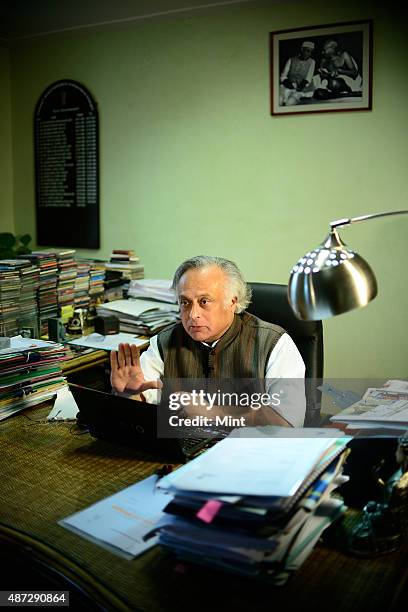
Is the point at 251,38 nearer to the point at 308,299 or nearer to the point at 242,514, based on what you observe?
the point at 308,299

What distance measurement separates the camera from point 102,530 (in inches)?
49.4

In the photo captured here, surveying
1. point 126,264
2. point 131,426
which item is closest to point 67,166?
point 126,264

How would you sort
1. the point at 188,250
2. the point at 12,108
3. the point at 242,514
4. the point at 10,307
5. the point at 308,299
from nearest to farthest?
the point at 242,514 < the point at 308,299 < the point at 10,307 < the point at 188,250 < the point at 12,108

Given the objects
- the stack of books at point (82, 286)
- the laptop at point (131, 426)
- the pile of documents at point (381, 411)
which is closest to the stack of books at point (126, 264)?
the stack of books at point (82, 286)

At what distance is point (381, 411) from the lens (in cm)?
156

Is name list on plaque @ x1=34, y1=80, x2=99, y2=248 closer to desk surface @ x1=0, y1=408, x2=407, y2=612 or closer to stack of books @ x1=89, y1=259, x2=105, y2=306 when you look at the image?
stack of books @ x1=89, y1=259, x2=105, y2=306

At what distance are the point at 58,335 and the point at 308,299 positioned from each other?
2.02 meters

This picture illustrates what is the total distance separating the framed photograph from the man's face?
1.33 meters

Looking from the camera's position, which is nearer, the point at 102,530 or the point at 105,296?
the point at 102,530

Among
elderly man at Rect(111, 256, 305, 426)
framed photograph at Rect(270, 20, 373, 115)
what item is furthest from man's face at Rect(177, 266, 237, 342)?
framed photograph at Rect(270, 20, 373, 115)

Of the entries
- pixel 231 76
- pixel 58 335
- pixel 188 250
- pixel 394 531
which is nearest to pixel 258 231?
pixel 188 250

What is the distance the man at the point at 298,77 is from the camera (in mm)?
2941

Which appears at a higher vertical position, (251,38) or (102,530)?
(251,38)

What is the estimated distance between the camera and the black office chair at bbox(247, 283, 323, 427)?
86.0 inches
